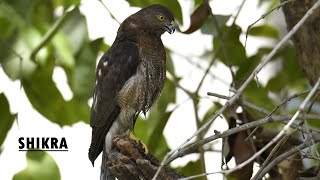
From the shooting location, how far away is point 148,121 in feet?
19.3

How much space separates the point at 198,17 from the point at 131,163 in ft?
4.39

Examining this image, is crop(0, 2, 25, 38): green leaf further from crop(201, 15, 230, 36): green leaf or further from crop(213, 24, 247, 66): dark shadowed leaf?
crop(213, 24, 247, 66): dark shadowed leaf

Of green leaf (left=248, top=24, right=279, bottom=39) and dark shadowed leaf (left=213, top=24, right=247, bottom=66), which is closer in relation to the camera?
dark shadowed leaf (left=213, top=24, right=247, bottom=66)

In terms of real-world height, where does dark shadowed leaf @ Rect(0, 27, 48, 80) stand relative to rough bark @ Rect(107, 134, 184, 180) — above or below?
above

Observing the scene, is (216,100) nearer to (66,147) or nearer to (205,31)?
(205,31)

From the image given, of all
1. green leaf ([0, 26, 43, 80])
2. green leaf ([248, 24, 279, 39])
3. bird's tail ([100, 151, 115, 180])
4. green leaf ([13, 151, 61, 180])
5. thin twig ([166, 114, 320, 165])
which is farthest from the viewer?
green leaf ([248, 24, 279, 39])

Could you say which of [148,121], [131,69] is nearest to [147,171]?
A: [131,69]

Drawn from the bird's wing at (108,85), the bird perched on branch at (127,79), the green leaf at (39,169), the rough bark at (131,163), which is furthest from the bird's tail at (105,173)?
the rough bark at (131,163)

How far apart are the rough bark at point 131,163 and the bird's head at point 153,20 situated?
100 centimetres

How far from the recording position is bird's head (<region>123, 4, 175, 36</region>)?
521 centimetres

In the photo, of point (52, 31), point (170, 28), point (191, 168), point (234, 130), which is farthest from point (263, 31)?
point (234, 130)

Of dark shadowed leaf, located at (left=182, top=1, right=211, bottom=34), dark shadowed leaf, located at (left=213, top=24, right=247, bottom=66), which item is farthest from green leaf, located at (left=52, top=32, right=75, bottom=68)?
dark shadowed leaf, located at (left=213, top=24, right=247, bottom=66)

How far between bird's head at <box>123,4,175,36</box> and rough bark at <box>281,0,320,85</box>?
772 mm

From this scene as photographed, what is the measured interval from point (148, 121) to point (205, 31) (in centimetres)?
97
